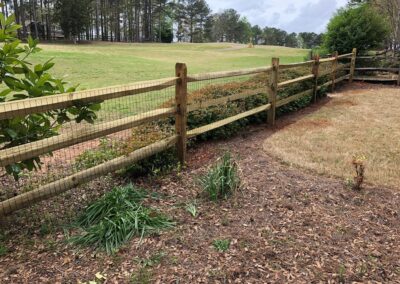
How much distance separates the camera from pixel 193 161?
5266 mm

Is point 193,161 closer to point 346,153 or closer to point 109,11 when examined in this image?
point 346,153

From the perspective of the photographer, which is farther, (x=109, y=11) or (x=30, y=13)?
(x=109, y=11)

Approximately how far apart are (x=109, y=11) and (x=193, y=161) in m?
64.0

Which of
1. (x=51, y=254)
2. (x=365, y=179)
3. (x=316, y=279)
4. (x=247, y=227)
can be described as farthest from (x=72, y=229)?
(x=365, y=179)

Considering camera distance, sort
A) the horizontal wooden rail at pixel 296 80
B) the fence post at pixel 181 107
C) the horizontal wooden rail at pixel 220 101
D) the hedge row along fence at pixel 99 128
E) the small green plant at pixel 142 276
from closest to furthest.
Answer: the small green plant at pixel 142 276 → the hedge row along fence at pixel 99 128 → the fence post at pixel 181 107 → the horizontal wooden rail at pixel 220 101 → the horizontal wooden rail at pixel 296 80

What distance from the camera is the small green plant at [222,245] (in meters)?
3.07

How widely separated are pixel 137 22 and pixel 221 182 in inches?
2763

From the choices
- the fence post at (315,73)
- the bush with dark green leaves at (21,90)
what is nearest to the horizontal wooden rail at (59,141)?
the bush with dark green leaves at (21,90)

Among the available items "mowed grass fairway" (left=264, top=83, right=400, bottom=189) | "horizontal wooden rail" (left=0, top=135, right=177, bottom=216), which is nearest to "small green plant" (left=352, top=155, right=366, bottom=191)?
"mowed grass fairway" (left=264, top=83, right=400, bottom=189)

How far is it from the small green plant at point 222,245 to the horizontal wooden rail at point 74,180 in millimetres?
1442

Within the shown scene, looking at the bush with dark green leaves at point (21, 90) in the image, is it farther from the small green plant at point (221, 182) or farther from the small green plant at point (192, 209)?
the small green plant at point (221, 182)

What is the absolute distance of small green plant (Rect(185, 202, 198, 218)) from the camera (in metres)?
3.63

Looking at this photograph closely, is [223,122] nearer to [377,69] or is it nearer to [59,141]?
[59,141]

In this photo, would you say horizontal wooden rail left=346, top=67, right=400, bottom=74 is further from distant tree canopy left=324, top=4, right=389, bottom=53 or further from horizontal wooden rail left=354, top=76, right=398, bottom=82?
distant tree canopy left=324, top=4, right=389, bottom=53
